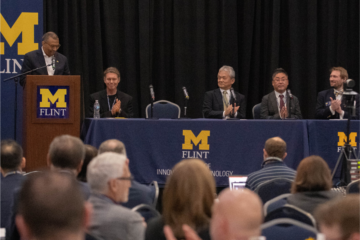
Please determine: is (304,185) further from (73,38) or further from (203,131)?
(73,38)

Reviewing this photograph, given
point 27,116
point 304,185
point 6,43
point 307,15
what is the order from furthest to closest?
point 307,15
point 6,43
point 27,116
point 304,185

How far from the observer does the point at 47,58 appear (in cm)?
577

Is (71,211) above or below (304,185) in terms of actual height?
above

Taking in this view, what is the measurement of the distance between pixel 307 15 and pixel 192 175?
636 cm

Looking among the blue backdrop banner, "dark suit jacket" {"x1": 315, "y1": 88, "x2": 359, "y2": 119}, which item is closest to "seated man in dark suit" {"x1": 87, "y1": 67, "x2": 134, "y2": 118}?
the blue backdrop banner

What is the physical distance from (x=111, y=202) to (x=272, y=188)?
4.39ft

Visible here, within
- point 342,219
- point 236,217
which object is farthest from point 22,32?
point 342,219

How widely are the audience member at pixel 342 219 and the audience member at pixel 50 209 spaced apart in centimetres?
73

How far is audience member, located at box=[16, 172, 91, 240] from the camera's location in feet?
3.60

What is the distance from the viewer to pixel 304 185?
2.60 metres

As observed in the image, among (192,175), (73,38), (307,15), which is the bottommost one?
(192,175)

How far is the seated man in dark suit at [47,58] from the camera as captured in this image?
5.57 meters

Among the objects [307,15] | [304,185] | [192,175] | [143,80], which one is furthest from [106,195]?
[307,15]

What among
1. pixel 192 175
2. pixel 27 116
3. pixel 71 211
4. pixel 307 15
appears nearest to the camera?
pixel 71 211
